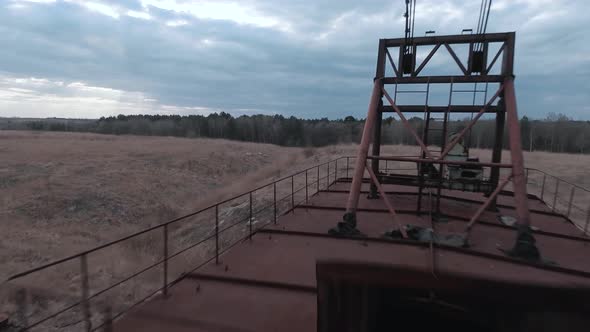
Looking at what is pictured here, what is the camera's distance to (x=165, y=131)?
96.9m

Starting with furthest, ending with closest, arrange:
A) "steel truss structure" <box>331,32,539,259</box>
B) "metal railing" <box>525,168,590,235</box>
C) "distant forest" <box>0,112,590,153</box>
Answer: "distant forest" <box>0,112,590,153</box> → "metal railing" <box>525,168,590,235</box> → "steel truss structure" <box>331,32,539,259</box>

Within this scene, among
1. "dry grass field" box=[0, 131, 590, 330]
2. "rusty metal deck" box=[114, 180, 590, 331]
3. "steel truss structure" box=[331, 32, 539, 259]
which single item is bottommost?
"dry grass field" box=[0, 131, 590, 330]

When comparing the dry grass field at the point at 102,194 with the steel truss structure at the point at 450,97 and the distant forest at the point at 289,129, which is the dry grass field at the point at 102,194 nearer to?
the steel truss structure at the point at 450,97

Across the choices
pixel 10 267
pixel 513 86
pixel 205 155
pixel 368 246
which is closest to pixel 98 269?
pixel 10 267

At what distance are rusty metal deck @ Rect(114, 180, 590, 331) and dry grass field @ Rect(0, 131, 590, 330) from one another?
5600 mm

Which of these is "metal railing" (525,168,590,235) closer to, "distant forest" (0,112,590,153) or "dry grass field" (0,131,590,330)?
"dry grass field" (0,131,590,330)

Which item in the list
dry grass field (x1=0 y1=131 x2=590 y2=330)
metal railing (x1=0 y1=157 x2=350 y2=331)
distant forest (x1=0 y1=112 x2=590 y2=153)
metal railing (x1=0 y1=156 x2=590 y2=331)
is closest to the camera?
metal railing (x1=0 y1=157 x2=350 y2=331)

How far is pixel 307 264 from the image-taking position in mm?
5441

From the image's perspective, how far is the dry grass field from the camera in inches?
543

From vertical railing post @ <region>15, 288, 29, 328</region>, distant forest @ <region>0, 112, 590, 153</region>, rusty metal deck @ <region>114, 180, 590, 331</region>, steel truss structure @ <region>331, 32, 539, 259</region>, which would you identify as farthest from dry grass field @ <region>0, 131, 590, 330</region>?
distant forest @ <region>0, 112, 590, 153</region>

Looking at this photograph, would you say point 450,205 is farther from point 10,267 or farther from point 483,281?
point 10,267

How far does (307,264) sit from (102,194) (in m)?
20.8

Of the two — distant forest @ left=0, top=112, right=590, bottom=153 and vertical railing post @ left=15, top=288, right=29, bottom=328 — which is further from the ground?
distant forest @ left=0, top=112, right=590, bottom=153

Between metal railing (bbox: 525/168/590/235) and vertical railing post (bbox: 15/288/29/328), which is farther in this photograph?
metal railing (bbox: 525/168/590/235)
